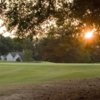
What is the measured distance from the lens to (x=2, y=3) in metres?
11.5

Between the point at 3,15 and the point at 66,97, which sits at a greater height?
the point at 3,15

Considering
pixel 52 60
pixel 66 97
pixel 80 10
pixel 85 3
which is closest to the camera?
pixel 85 3

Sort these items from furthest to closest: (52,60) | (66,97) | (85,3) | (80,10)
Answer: (52,60) → (66,97) → (80,10) → (85,3)

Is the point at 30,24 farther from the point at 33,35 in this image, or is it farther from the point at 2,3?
the point at 2,3

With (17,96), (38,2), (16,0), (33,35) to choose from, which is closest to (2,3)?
(16,0)

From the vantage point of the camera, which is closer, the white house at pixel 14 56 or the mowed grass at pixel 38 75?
the mowed grass at pixel 38 75

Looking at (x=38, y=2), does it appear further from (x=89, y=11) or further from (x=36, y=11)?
(x=89, y=11)

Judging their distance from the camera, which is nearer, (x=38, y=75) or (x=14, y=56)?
(x=38, y=75)

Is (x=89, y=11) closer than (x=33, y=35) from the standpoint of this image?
Yes

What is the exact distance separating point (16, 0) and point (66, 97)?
410 centimetres

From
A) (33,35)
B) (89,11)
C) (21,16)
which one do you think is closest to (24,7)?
(21,16)

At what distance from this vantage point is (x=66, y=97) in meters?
12.6

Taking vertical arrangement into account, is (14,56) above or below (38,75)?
above

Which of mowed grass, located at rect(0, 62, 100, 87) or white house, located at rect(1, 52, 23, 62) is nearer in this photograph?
mowed grass, located at rect(0, 62, 100, 87)
